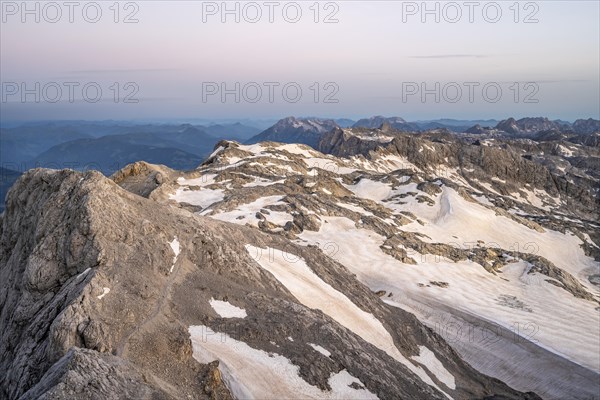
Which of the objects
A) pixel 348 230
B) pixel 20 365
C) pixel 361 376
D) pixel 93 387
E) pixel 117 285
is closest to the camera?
pixel 93 387

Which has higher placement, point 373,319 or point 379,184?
point 379,184

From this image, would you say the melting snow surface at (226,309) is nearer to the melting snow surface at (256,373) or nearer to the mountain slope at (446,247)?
the melting snow surface at (256,373)

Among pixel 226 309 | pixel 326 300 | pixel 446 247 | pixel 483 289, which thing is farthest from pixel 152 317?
pixel 446 247

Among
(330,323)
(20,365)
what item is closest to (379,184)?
(330,323)

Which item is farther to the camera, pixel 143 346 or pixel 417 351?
pixel 417 351

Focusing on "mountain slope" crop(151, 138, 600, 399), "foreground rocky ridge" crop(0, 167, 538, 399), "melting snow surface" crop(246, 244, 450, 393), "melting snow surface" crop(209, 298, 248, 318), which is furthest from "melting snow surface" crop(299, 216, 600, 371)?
"melting snow surface" crop(209, 298, 248, 318)

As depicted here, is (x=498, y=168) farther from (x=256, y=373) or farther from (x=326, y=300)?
(x=256, y=373)

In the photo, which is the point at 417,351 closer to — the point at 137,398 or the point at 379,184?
the point at 137,398
